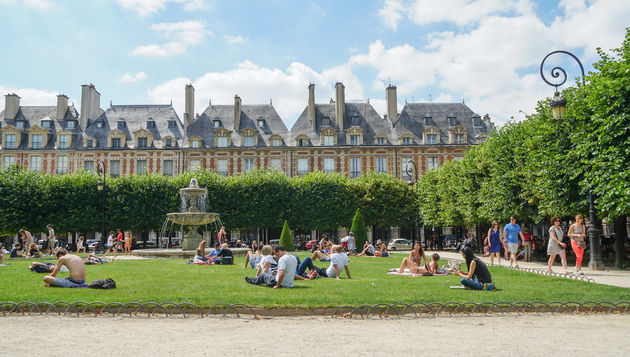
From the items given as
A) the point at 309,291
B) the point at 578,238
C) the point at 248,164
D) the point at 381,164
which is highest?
the point at 248,164

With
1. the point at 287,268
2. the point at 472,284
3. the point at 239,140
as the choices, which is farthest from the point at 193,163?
the point at 472,284

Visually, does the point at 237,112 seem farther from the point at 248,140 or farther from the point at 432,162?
the point at 432,162

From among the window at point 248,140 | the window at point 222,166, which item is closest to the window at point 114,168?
the window at point 222,166

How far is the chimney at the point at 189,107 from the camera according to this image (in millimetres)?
44859

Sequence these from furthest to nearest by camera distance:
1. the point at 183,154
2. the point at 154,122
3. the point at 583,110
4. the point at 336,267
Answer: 1. the point at 154,122
2. the point at 183,154
3. the point at 583,110
4. the point at 336,267

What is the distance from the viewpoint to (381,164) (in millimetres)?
42781

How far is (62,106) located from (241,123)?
16.9 metres

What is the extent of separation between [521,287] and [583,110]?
9.02 metres

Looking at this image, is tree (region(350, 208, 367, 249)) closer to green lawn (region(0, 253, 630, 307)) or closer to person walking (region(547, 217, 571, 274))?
person walking (region(547, 217, 571, 274))

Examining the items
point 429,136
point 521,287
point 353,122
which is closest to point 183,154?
point 353,122

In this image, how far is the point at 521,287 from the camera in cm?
988

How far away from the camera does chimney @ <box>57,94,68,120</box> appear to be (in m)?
45.8

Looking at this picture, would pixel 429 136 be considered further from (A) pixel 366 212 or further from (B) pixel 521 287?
(B) pixel 521 287

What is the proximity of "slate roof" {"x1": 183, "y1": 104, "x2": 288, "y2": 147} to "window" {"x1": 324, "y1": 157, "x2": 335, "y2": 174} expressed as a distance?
4587 mm
